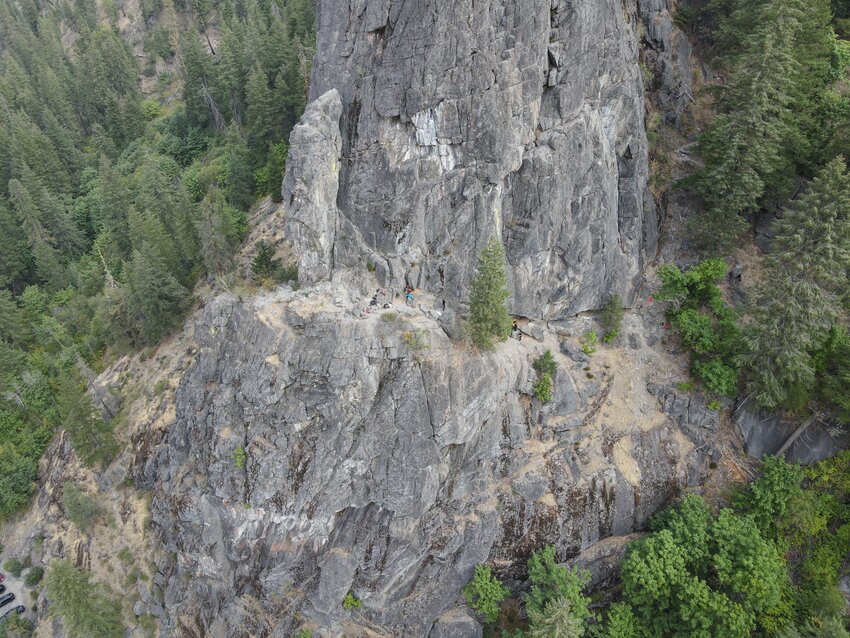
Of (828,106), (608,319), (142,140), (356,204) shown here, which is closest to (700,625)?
(608,319)

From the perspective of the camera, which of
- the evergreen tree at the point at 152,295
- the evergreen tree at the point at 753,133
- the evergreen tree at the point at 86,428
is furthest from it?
the evergreen tree at the point at 152,295

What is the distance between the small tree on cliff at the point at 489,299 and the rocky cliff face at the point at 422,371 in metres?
1.87

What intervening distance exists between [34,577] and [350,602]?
31.8 metres

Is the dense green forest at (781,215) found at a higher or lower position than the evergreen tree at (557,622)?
higher

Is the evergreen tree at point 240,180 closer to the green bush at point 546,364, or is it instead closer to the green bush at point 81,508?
the green bush at point 81,508

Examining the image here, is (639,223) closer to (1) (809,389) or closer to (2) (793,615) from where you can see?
(1) (809,389)

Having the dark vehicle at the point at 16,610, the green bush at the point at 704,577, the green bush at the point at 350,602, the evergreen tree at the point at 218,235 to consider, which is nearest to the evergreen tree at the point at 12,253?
the evergreen tree at the point at 218,235

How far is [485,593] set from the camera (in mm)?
33938

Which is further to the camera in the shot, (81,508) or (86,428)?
(86,428)

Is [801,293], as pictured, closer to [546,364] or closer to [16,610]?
[546,364]

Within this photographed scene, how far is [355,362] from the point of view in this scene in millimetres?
30234

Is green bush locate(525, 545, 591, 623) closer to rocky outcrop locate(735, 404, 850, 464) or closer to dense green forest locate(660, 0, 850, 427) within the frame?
rocky outcrop locate(735, 404, 850, 464)

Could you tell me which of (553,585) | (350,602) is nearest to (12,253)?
(350,602)

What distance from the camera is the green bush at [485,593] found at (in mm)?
33781
